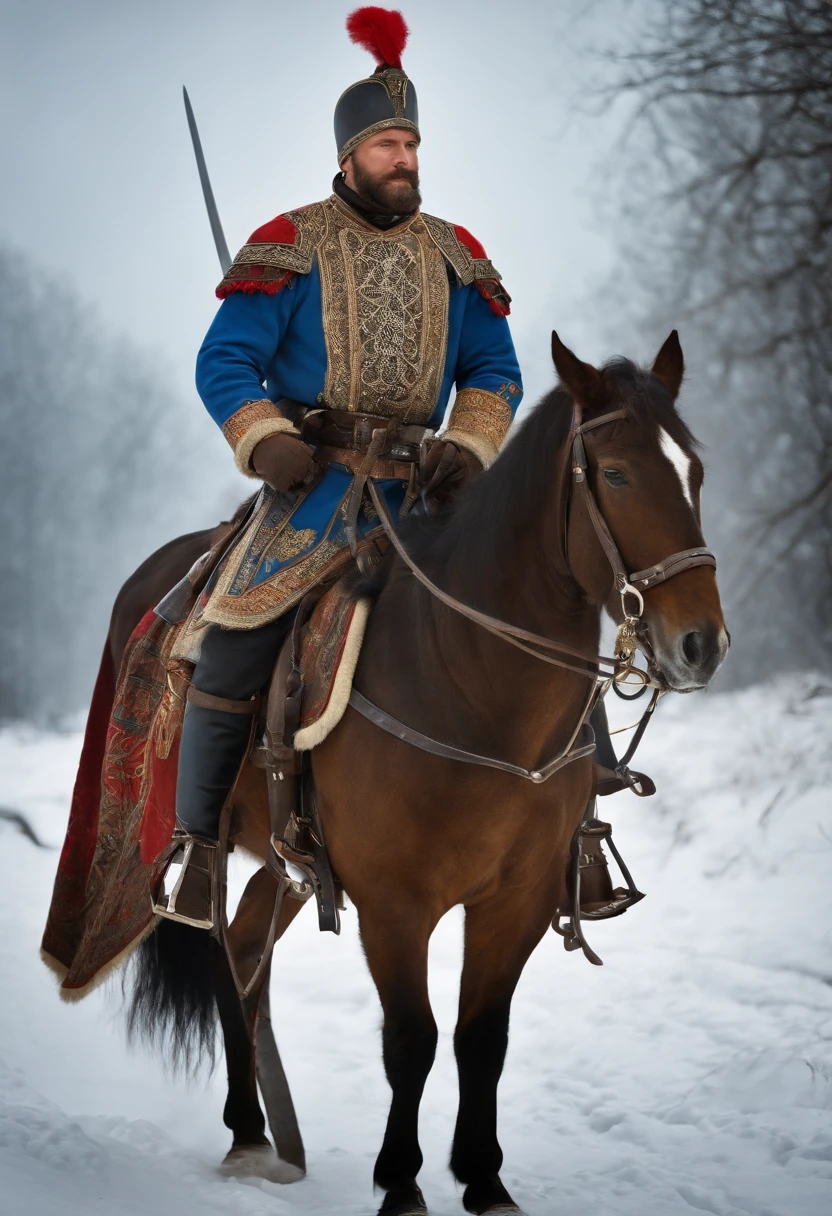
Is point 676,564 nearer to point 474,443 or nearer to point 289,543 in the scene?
point 474,443

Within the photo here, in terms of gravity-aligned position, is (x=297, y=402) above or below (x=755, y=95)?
below

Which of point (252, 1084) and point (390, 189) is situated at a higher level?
point (390, 189)

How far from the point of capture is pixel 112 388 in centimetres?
741

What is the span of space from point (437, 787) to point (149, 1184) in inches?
53.2

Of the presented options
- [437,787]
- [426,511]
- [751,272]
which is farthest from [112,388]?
[437,787]

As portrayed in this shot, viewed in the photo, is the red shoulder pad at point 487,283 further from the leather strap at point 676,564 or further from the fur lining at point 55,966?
the fur lining at point 55,966

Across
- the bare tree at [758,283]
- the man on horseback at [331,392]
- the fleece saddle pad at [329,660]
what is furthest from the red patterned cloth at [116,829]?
the bare tree at [758,283]

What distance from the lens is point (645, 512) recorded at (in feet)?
6.92

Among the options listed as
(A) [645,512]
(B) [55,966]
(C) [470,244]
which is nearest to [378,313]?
(C) [470,244]

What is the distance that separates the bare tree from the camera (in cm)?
553

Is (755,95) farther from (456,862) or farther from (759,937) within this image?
(456,862)

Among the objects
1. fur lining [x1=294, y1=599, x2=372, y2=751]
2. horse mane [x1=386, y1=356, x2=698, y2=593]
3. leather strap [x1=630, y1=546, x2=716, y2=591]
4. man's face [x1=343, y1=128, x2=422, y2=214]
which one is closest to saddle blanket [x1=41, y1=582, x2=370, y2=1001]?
fur lining [x1=294, y1=599, x2=372, y2=751]

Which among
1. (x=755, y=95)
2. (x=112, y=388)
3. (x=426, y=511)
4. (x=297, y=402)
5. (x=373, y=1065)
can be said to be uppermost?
(x=755, y=95)

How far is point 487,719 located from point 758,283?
3914 millimetres
